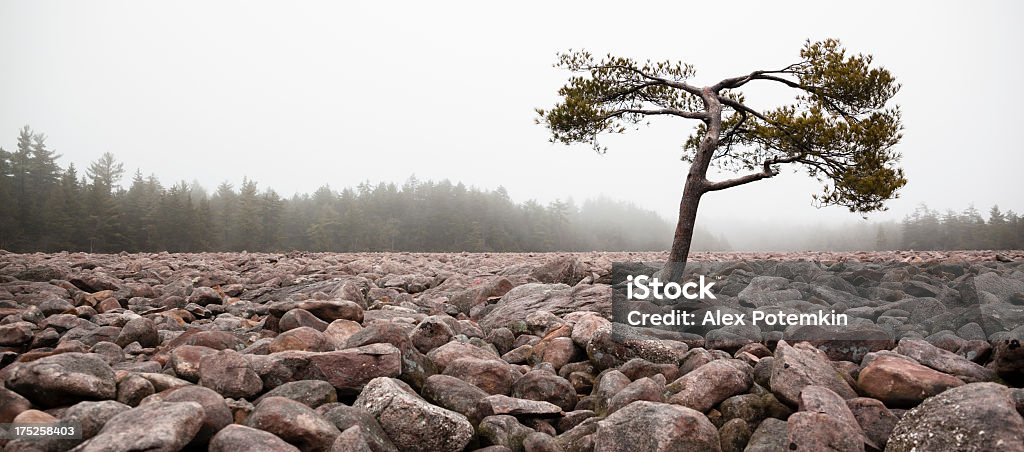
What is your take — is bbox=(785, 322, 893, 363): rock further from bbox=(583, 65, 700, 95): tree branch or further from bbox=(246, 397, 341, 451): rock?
bbox=(583, 65, 700, 95): tree branch

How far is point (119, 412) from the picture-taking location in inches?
137

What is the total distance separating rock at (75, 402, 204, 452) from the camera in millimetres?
2918

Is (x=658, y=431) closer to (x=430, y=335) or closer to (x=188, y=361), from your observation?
(x=430, y=335)

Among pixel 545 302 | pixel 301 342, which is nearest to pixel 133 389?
pixel 301 342

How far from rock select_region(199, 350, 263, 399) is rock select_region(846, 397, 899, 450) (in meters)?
4.43

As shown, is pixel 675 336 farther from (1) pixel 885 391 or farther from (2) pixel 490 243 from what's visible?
(2) pixel 490 243

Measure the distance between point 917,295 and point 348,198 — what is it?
9711cm

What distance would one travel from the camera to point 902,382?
3.89m

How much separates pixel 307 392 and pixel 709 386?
3117mm

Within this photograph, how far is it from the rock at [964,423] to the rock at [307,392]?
381cm

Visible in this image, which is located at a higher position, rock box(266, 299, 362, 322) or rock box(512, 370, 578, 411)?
rock box(266, 299, 362, 322)

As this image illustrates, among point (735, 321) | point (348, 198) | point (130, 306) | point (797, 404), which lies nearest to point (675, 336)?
point (735, 321)

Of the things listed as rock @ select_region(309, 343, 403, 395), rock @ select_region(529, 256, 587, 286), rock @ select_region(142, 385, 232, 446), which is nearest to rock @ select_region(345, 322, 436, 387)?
rock @ select_region(309, 343, 403, 395)

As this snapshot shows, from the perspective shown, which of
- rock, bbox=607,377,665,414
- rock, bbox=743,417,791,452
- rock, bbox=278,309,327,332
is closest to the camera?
rock, bbox=743,417,791,452
